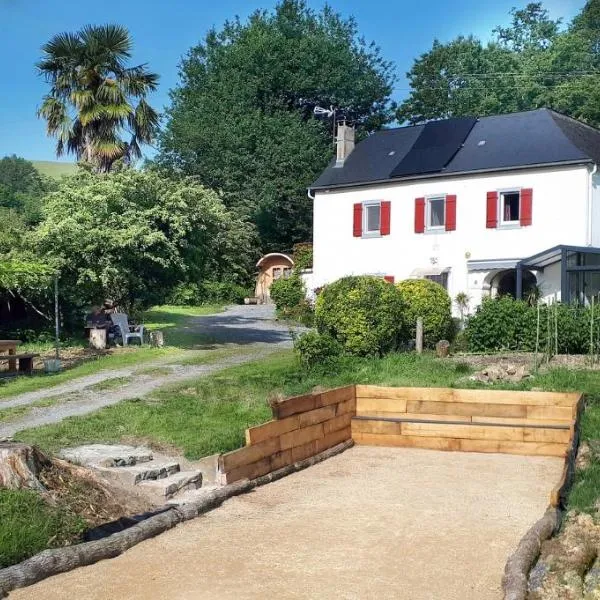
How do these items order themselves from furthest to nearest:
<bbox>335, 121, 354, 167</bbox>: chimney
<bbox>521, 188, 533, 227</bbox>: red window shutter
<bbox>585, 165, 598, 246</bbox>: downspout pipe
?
<bbox>335, 121, 354, 167</bbox>: chimney < <bbox>521, 188, 533, 227</bbox>: red window shutter < <bbox>585, 165, 598, 246</bbox>: downspout pipe

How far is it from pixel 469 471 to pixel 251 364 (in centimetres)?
781

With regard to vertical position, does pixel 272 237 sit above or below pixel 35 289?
above

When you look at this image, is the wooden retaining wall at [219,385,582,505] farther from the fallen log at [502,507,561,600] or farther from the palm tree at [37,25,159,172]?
the palm tree at [37,25,159,172]

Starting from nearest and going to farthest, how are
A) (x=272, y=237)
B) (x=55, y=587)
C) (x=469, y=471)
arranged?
(x=55, y=587) < (x=469, y=471) < (x=272, y=237)

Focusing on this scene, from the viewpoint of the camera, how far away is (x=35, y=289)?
19094 millimetres

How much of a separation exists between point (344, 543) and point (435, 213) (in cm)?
2110

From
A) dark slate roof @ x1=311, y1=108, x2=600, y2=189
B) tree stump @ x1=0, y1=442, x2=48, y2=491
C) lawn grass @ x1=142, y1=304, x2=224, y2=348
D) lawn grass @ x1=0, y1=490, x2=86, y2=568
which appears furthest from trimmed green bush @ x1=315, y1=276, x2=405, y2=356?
lawn grass @ x1=0, y1=490, x2=86, y2=568

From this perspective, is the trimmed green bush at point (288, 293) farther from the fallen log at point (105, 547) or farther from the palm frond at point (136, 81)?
the fallen log at point (105, 547)

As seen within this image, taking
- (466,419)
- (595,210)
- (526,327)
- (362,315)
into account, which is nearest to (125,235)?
(362,315)

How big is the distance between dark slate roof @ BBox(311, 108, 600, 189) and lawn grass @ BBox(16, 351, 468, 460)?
35.0 ft

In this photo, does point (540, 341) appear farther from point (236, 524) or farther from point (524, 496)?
point (236, 524)

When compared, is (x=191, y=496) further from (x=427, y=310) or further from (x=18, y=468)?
(x=427, y=310)

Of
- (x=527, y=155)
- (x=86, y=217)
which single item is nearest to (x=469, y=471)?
(x=86, y=217)

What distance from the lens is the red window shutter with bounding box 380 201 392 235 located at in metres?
27.9
